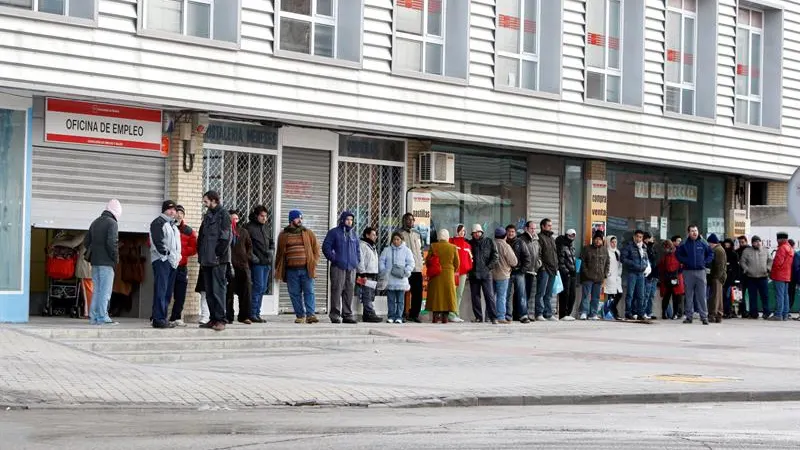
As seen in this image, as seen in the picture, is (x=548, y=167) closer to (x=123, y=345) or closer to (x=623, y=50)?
(x=623, y=50)

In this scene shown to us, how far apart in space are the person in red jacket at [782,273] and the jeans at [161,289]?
49.7 feet

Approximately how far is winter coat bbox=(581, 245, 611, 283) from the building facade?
5.41 ft

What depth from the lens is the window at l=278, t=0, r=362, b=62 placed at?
76.7 feet

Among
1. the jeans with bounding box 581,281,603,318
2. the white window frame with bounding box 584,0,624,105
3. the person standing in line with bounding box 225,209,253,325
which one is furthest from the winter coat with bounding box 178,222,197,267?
the white window frame with bounding box 584,0,624,105

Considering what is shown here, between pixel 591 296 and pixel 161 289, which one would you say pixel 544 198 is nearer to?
pixel 591 296

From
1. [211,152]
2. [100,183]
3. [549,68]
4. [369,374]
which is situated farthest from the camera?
[549,68]

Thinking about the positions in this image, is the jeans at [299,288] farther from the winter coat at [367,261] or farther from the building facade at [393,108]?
the building facade at [393,108]

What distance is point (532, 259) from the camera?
2597 centimetres

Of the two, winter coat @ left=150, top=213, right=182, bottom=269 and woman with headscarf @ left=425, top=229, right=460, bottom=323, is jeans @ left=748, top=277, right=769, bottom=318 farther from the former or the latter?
winter coat @ left=150, top=213, right=182, bottom=269

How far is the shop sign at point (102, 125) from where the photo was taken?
68.3ft

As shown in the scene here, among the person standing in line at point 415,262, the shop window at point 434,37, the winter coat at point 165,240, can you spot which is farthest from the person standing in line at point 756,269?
the winter coat at point 165,240

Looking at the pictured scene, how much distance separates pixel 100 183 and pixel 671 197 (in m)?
14.9

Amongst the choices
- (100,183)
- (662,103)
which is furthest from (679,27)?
(100,183)

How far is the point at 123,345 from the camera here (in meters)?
18.2
